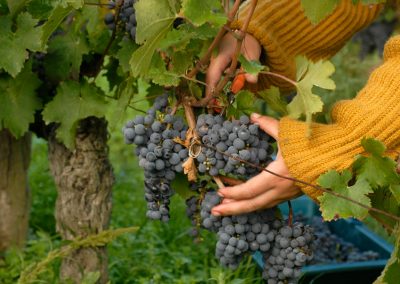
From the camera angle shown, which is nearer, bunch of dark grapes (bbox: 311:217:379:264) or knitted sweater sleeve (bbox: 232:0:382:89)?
knitted sweater sleeve (bbox: 232:0:382:89)

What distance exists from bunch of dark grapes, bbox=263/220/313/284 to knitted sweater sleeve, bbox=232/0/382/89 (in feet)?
1.59

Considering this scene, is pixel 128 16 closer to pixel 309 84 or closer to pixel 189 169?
pixel 189 169

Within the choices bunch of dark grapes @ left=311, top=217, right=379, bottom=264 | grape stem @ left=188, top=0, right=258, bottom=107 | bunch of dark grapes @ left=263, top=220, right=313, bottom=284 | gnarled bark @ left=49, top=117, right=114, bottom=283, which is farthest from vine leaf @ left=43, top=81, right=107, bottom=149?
bunch of dark grapes @ left=311, top=217, right=379, bottom=264

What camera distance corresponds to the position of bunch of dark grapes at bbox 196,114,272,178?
178 centimetres

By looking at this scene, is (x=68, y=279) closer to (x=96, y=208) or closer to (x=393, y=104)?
(x=96, y=208)

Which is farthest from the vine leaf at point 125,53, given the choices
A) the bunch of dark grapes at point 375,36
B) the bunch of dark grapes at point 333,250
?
the bunch of dark grapes at point 375,36

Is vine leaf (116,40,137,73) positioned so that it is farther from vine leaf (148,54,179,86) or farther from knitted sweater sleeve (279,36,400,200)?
knitted sweater sleeve (279,36,400,200)

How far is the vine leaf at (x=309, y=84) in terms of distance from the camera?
163cm

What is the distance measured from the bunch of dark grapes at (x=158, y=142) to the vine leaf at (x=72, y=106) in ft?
1.66

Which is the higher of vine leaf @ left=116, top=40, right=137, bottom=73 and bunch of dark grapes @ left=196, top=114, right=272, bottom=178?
vine leaf @ left=116, top=40, right=137, bottom=73

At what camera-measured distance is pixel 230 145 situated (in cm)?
180

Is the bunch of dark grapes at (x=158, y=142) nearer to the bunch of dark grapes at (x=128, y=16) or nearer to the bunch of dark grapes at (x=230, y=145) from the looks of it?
the bunch of dark grapes at (x=230, y=145)

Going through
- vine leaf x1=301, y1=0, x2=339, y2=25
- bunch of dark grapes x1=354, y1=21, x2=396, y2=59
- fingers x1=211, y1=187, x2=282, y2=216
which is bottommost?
fingers x1=211, y1=187, x2=282, y2=216

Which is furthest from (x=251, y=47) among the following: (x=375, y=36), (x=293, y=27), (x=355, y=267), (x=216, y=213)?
(x=375, y=36)
